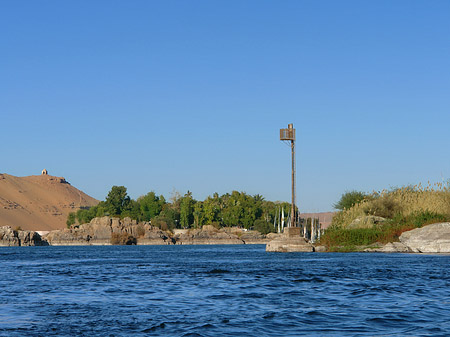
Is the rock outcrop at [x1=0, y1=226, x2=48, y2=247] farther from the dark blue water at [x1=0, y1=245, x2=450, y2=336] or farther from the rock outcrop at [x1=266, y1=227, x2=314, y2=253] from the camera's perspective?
the dark blue water at [x1=0, y1=245, x2=450, y2=336]

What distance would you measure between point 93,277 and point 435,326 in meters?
21.2

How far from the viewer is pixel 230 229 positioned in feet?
573

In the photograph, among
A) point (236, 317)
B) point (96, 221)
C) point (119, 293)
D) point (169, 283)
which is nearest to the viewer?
point (236, 317)

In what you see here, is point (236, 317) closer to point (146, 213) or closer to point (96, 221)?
point (96, 221)

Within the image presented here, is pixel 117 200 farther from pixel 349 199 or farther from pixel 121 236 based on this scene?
→ pixel 349 199

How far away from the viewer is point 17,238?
486ft

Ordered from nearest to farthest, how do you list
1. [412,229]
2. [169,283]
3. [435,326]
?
[435,326] < [169,283] < [412,229]

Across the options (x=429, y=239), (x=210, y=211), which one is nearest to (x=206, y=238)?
(x=210, y=211)

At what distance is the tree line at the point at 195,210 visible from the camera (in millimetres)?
177750

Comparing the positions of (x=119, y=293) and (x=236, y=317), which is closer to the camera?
(x=236, y=317)

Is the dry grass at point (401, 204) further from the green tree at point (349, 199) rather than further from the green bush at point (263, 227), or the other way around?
the green bush at point (263, 227)

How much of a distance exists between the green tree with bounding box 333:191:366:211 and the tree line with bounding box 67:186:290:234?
314 ft

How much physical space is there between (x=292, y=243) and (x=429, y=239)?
11.8 m

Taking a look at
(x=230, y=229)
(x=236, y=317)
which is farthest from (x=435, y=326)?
(x=230, y=229)
